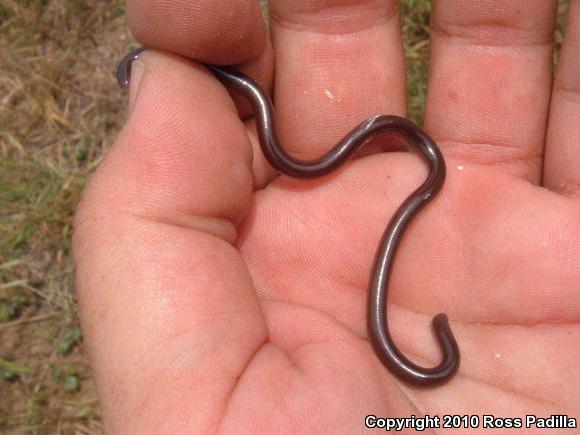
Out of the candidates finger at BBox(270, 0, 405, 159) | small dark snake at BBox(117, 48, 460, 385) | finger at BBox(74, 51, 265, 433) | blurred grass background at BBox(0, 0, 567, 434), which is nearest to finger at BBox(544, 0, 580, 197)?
small dark snake at BBox(117, 48, 460, 385)

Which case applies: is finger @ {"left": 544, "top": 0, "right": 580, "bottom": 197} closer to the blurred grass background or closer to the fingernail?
the blurred grass background

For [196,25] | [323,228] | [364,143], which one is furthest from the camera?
[364,143]

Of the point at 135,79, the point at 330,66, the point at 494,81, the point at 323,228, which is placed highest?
the point at 135,79

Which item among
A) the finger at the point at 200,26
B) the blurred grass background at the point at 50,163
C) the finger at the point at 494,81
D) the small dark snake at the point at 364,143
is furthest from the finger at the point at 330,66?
the blurred grass background at the point at 50,163

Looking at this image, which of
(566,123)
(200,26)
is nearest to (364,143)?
(566,123)

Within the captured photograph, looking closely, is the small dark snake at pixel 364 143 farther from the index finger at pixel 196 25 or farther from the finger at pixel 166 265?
the finger at pixel 166 265

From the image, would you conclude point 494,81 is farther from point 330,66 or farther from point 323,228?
point 323,228
